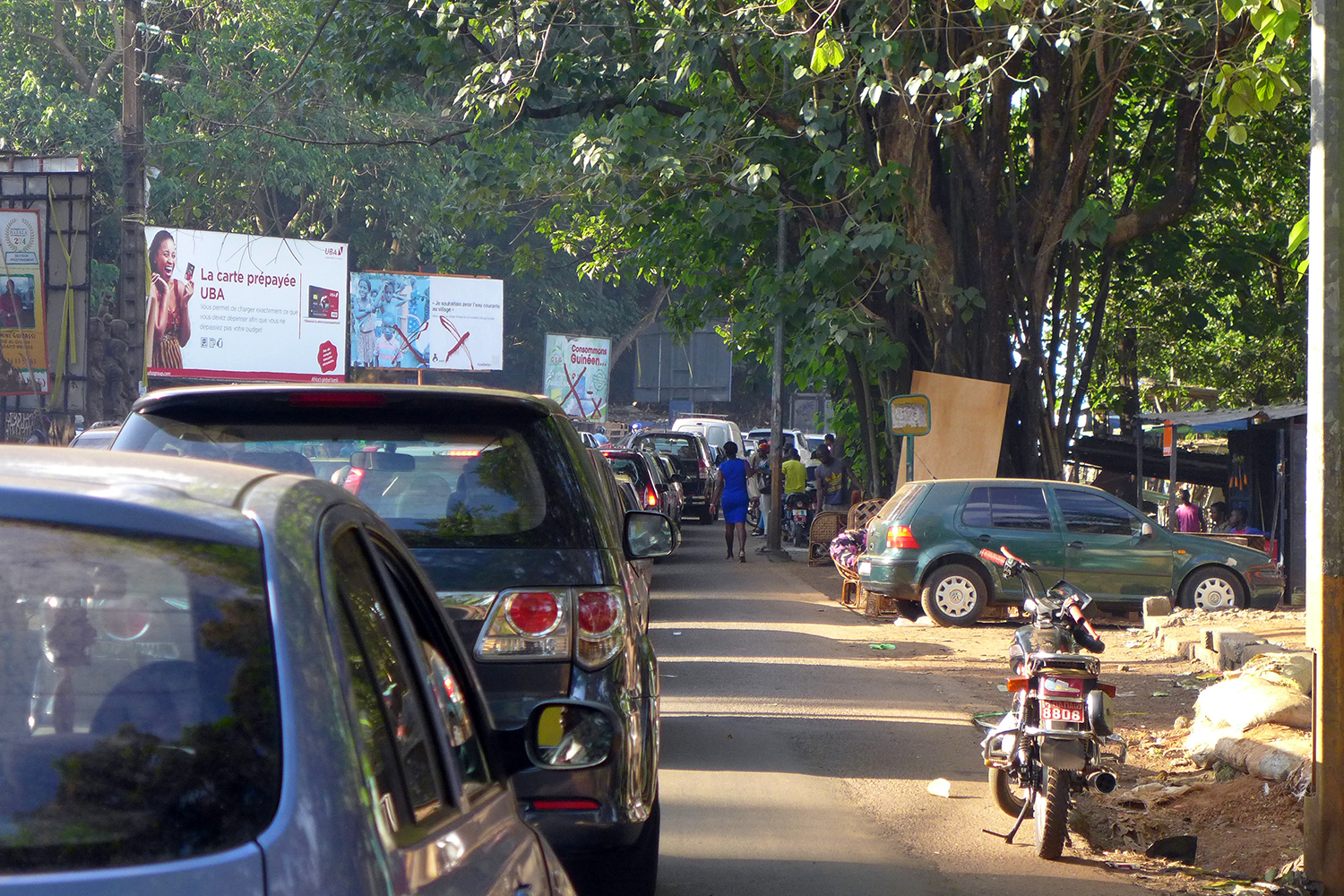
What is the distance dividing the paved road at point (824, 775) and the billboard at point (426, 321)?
25.9 meters

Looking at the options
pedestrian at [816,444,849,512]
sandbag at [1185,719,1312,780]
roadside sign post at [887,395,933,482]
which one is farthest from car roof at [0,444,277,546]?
pedestrian at [816,444,849,512]

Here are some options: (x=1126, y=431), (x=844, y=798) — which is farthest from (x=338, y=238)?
(x=844, y=798)

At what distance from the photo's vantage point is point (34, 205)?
27891 millimetres

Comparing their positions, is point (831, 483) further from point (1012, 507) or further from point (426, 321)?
point (426, 321)

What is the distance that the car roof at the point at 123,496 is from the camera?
155 cm

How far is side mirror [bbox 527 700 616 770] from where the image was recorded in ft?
8.36

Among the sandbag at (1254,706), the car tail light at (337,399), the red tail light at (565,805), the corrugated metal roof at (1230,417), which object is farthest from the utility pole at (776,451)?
the red tail light at (565,805)

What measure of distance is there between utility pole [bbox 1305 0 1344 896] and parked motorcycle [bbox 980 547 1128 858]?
88 cm

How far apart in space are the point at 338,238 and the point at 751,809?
129ft

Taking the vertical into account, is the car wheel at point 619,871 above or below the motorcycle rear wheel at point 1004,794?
above

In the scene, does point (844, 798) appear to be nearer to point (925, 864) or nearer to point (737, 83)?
point (925, 864)

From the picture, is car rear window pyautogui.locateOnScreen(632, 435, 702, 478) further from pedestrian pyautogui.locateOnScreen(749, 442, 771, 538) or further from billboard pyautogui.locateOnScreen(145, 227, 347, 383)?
billboard pyautogui.locateOnScreen(145, 227, 347, 383)

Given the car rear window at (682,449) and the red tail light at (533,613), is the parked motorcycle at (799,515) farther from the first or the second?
the red tail light at (533,613)

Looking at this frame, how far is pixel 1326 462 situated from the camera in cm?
537
